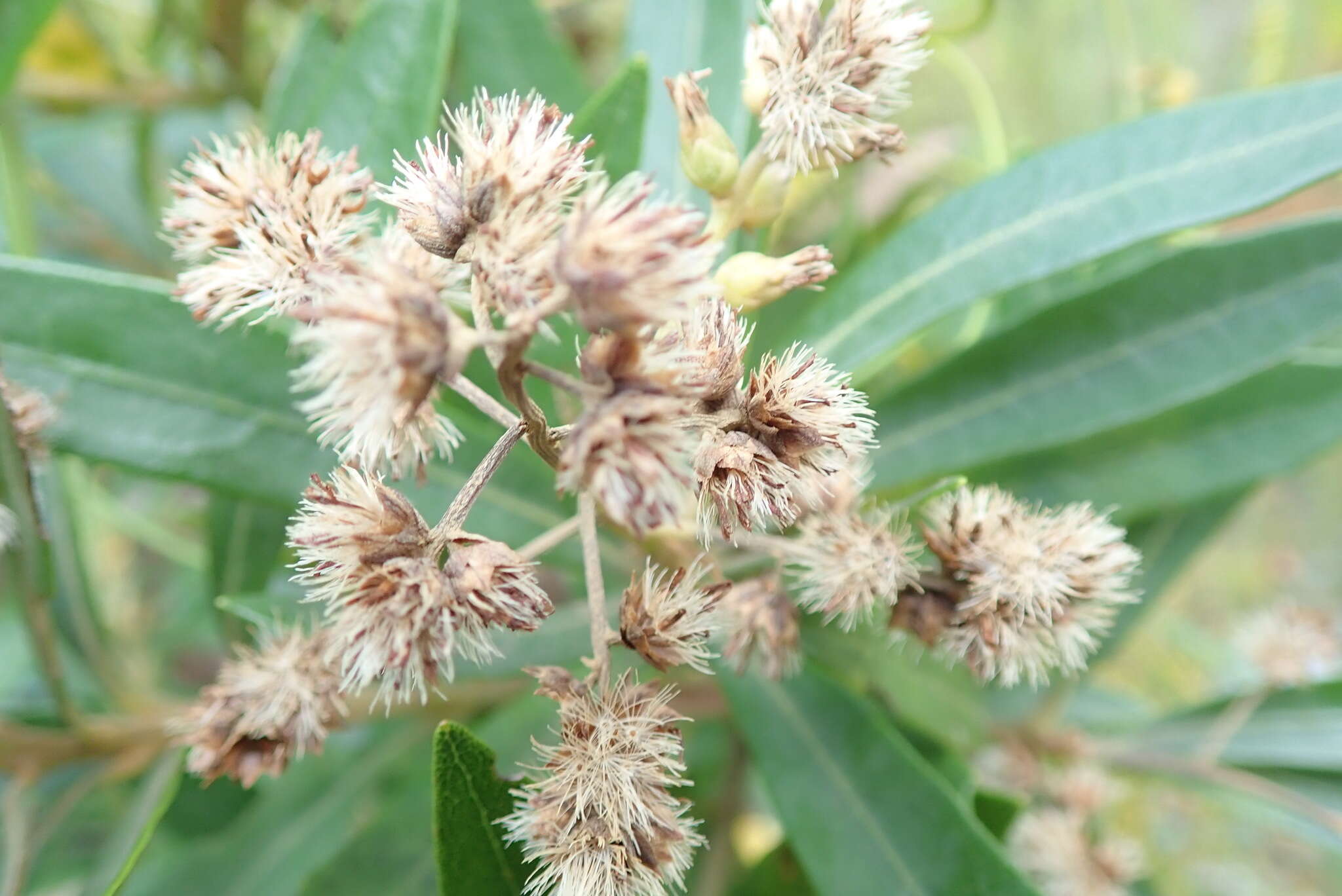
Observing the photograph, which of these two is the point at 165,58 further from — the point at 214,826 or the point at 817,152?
the point at 817,152

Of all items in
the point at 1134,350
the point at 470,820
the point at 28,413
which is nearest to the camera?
the point at 470,820

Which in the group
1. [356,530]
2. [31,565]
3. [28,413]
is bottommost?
[31,565]

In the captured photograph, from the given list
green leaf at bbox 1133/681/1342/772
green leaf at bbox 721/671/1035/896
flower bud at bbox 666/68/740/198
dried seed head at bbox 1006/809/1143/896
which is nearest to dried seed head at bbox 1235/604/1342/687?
green leaf at bbox 1133/681/1342/772

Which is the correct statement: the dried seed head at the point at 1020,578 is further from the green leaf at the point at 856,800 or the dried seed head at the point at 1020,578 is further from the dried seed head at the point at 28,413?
the dried seed head at the point at 28,413

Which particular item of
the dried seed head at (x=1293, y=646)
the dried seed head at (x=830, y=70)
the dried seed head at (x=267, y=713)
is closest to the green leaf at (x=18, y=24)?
the dried seed head at (x=267, y=713)

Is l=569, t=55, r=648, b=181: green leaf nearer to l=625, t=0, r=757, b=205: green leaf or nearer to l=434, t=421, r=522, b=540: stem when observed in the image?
l=625, t=0, r=757, b=205: green leaf

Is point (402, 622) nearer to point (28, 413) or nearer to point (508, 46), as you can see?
point (28, 413)

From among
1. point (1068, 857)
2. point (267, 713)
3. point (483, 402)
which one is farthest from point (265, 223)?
point (1068, 857)

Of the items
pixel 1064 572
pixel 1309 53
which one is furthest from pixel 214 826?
pixel 1309 53
